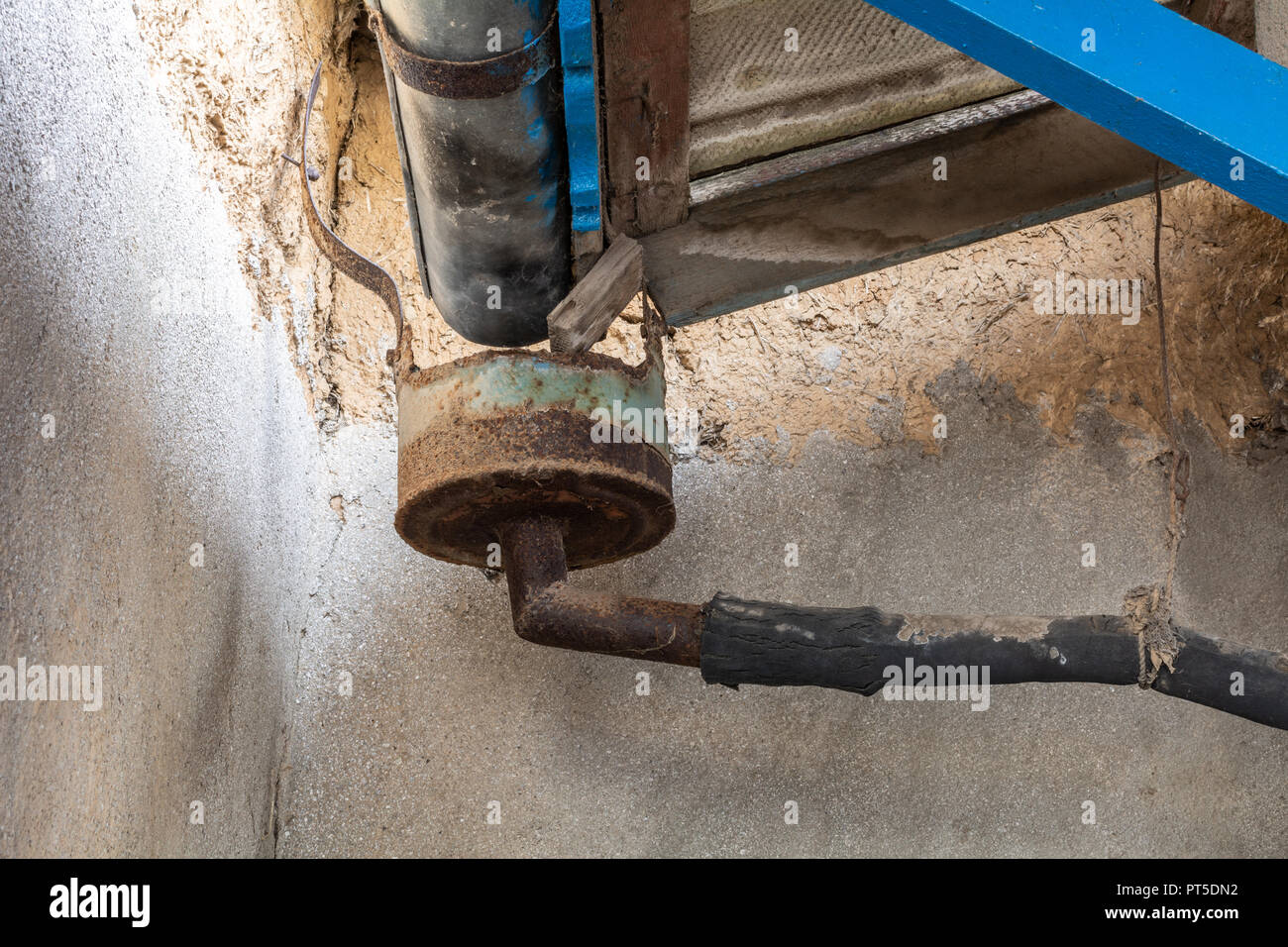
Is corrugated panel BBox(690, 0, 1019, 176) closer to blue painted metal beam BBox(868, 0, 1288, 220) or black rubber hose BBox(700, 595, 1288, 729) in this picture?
blue painted metal beam BBox(868, 0, 1288, 220)

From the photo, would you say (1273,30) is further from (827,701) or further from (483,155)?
(827,701)

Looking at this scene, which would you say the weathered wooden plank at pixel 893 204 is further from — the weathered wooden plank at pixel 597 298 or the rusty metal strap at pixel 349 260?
the rusty metal strap at pixel 349 260

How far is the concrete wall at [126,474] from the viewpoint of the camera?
5.01 ft

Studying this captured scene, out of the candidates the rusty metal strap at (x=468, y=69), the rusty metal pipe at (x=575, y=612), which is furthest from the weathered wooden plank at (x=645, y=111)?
the rusty metal pipe at (x=575, y=612)

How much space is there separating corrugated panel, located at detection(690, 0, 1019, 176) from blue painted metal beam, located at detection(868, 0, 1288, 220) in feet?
2.06

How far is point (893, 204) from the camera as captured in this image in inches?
90.7

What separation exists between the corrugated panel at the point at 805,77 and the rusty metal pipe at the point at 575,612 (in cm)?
82

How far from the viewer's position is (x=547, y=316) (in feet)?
6.72

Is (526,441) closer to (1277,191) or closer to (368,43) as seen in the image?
(1277,191)

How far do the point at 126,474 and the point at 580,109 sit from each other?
3.20 feet

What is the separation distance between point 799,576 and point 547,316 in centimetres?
114

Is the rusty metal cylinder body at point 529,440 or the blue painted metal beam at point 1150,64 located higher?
the blue painted metal beam at point 1150,64

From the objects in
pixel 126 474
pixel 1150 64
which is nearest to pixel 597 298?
pixel 126 474

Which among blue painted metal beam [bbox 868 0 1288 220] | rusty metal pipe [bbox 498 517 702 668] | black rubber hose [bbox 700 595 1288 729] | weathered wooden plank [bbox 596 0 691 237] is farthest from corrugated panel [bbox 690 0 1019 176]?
black rubber hose [bbox 700 595 1288 729]
